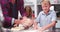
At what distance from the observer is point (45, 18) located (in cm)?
121

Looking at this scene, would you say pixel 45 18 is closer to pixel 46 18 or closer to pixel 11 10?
pixel 46 18

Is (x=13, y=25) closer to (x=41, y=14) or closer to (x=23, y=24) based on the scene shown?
(x=23, y=24)

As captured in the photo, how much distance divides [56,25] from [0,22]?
418 millimetres

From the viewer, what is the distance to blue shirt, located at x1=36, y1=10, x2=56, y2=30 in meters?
1.19

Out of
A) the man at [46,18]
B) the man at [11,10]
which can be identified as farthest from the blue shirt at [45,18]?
the man at [11,10]

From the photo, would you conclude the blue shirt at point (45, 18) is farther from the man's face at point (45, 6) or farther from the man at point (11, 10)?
the man at point (11, 10)

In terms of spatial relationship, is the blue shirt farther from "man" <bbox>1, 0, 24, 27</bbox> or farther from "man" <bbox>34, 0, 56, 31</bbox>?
"man" <bbox>1, 0, 24, 27</bbox>

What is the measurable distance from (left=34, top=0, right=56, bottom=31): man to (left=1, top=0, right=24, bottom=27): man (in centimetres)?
14

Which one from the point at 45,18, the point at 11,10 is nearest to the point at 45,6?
the point at 45,18

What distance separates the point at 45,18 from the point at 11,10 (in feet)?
0.86

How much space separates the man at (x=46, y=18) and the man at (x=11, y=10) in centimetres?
14

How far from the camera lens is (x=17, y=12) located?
1.19 meters

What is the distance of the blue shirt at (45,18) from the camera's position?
1194 millimetres

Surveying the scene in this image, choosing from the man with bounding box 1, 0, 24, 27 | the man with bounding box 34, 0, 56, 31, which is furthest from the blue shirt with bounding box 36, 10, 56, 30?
the man with bounding box 1, 0, 24, 27
